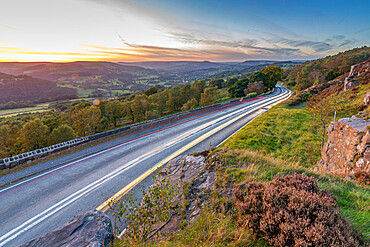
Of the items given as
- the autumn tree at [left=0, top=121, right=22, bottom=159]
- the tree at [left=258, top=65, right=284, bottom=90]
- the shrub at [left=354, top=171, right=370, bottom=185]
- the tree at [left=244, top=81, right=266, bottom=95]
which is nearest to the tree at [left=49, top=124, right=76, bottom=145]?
the autumn tree at [left=0, top=121, right=22, bottom=159]

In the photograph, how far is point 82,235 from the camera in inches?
146

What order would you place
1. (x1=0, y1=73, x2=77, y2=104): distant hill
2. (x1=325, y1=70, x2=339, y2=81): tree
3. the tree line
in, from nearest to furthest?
1. the tree line
2. (x1=325, y1=70, x2=339, y2=81): tree
3. (x1=0, y1=73, x2=77, y2=104): distant hill

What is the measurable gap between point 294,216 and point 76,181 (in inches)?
408

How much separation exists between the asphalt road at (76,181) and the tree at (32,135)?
14.6m

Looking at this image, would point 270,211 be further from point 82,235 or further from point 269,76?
point 269,76

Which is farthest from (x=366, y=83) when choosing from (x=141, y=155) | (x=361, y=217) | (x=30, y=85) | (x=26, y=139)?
(x=30, y=85)

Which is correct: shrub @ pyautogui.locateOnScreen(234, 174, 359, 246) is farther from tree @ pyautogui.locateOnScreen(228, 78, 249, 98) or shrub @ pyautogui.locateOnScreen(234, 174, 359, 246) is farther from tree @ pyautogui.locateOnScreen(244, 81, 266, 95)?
tree @ pyautogui.locateOnScreen(228, 78, 249, 98)

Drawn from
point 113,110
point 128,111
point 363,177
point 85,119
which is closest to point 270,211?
point 363,177

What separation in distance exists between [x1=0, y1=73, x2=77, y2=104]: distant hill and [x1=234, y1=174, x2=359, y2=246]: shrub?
634 ft

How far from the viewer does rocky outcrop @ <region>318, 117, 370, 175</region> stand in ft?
26.4

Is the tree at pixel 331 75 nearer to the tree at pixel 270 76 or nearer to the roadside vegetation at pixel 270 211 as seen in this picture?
the tree at pixel 270 76

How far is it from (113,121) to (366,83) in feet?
196

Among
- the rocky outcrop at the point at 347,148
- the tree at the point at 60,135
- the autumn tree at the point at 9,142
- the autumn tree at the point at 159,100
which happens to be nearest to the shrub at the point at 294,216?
the rocky outcrop at the point at 347,148

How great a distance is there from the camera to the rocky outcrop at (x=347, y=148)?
804cm
